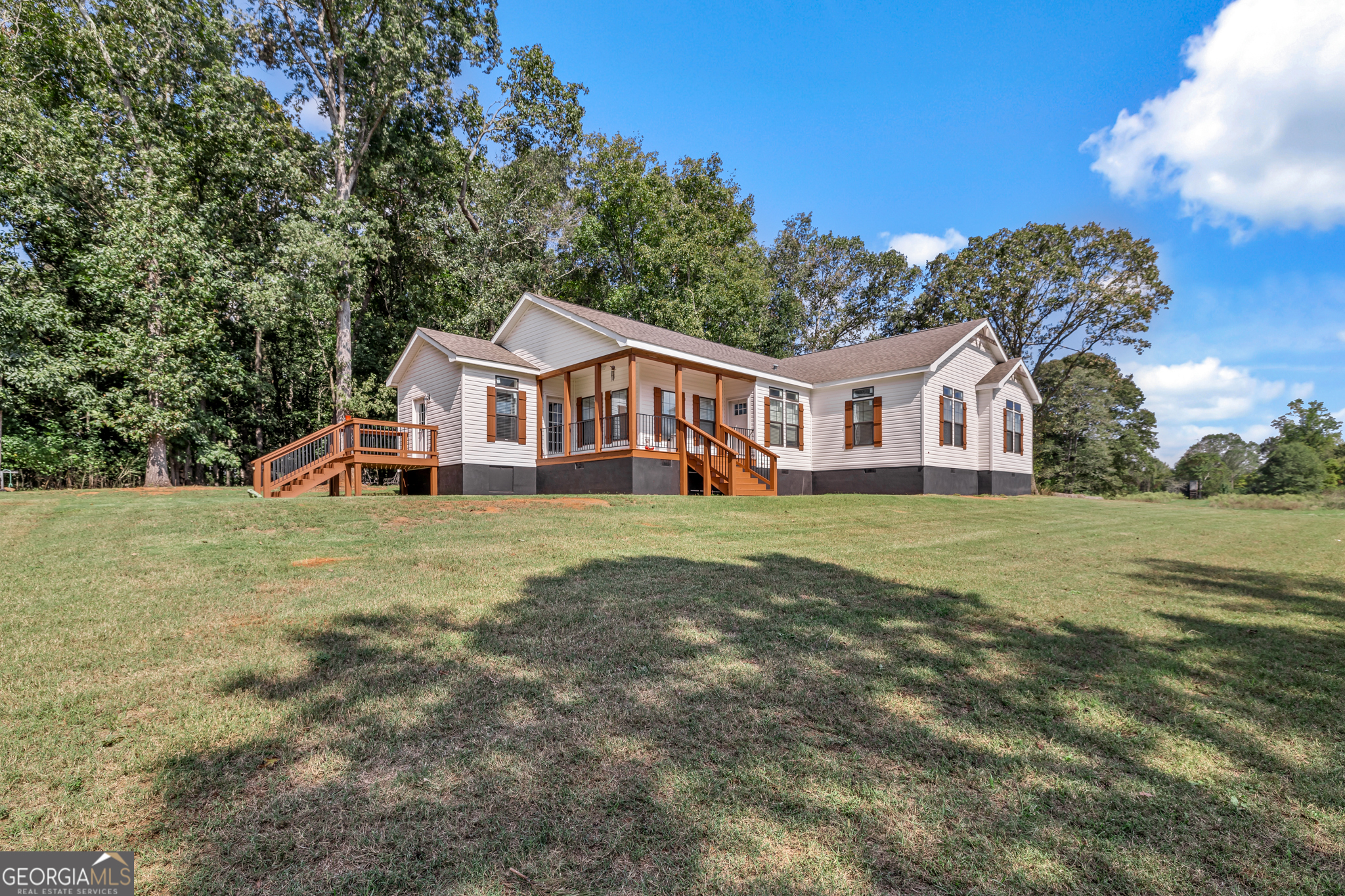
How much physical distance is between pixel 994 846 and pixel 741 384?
1673 centimetres

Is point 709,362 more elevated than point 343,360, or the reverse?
point 343,360

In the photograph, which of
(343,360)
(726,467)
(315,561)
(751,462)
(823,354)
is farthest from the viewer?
(823,354)

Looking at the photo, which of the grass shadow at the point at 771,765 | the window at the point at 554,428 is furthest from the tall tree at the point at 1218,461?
the grass shadow at the point at 771,765

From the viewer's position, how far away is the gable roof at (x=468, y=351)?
Answer: 1625 cm

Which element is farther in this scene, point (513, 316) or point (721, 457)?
point (513, 316)

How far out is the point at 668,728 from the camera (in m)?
2.66

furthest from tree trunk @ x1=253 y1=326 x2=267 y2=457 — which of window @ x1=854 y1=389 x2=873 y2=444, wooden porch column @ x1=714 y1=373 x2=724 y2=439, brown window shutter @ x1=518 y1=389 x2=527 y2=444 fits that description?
window @ x1=854 y1=389 x2=873 y2=444

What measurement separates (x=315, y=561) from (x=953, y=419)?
18030mm

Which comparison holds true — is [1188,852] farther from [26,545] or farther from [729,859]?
[26,545]

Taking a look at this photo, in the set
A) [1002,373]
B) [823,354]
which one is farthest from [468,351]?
[1002,373]

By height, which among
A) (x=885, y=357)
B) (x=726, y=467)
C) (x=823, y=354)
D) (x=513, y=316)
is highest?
(x=513, y=316)

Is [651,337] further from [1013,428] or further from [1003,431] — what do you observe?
[1013,428]

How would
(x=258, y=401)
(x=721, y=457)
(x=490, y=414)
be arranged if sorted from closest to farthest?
1. (x=721, y=457)
2. (x=490, y=414)
3. (x=258, y=401)

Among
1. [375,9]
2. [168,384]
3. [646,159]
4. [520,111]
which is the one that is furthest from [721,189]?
[168,384]
